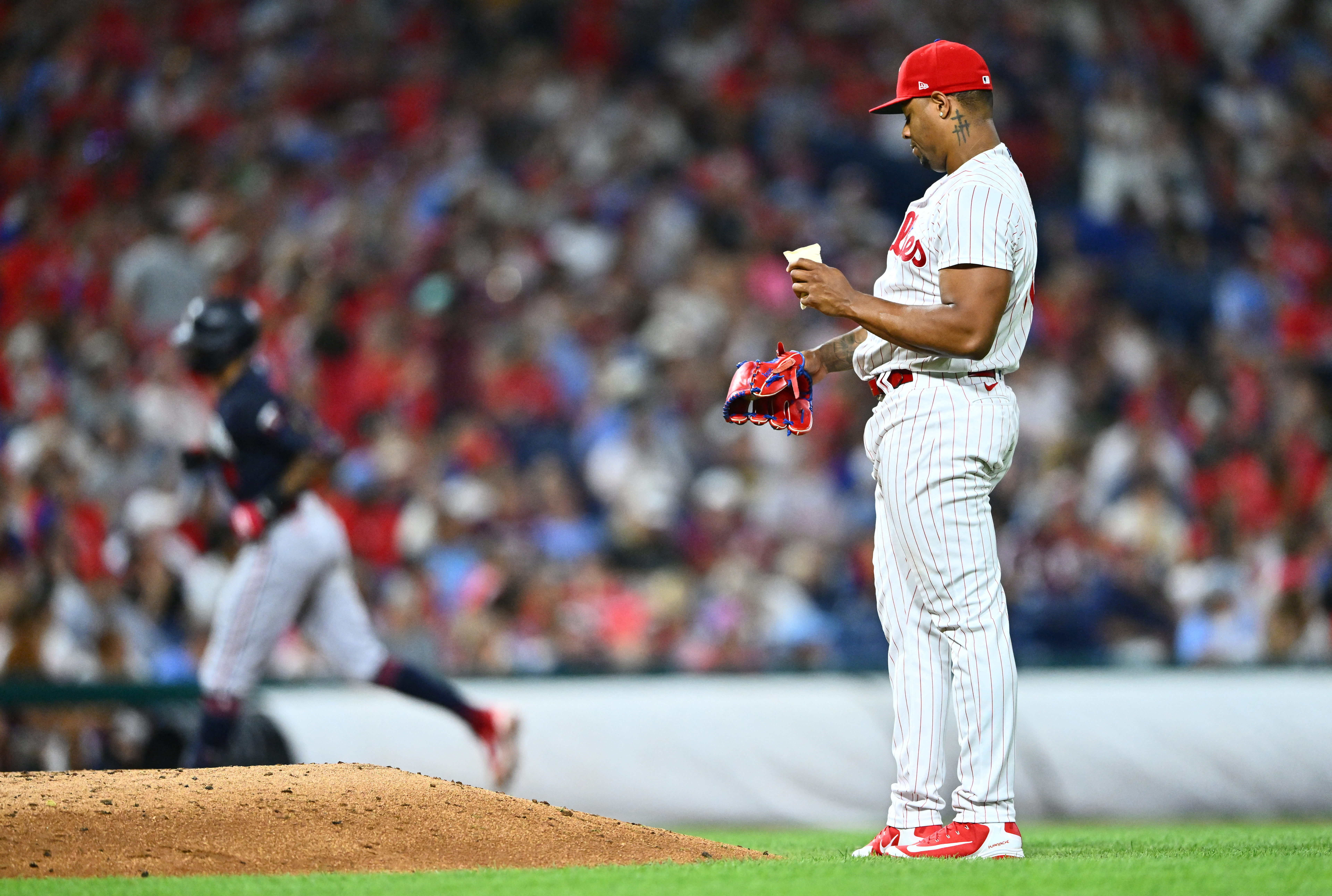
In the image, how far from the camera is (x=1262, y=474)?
9.01 meters

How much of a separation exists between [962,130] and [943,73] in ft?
0.48

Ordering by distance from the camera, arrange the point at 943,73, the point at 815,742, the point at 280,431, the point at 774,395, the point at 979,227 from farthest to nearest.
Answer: the point at 815,742
the point at 280,431
the point at 774,395
the point at 943,73
the point at 979,227

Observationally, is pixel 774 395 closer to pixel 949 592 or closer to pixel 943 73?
pixel 949 592

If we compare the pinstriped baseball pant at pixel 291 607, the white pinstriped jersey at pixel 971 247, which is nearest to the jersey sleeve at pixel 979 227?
the white pinstriped jersey at pixel 971 247

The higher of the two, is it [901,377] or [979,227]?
[979,227]

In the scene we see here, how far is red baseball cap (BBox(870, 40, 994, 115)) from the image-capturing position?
3467 mm

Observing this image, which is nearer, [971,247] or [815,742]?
[971,247]

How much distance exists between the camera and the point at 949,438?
11.2 feet

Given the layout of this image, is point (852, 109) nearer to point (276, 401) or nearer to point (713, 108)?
point (713, 108)

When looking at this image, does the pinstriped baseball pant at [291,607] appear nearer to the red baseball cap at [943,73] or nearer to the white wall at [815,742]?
the white wall at [815,742]

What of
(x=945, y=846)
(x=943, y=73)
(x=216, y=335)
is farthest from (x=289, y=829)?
(x=216, y=335)

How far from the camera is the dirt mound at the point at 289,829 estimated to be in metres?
3.42

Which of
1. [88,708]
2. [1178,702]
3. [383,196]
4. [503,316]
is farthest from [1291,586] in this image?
[383,196]

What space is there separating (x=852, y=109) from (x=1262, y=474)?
4.16 meters
